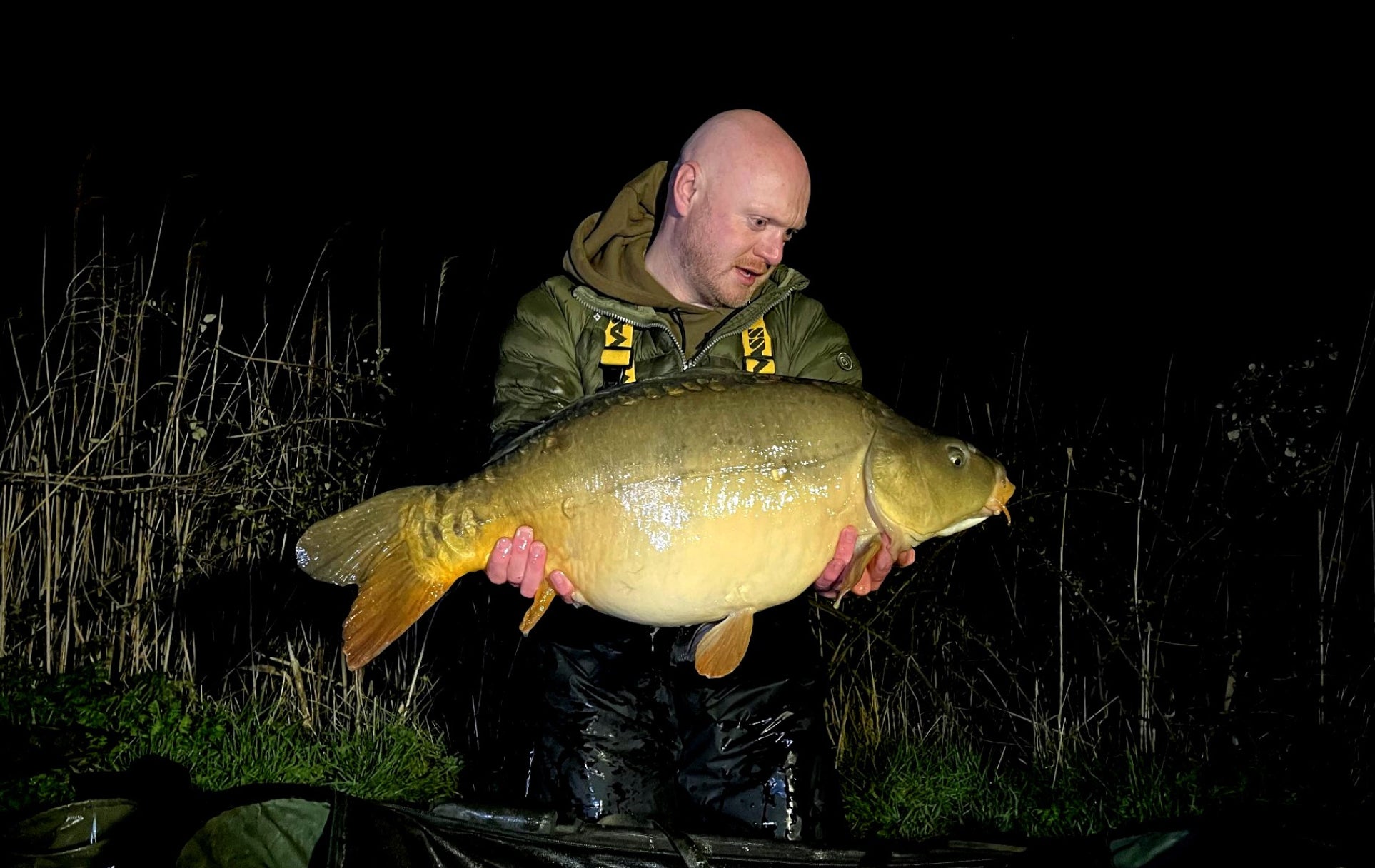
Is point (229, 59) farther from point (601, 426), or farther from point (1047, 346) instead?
point (601, 426)

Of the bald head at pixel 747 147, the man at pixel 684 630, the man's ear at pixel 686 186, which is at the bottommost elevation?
the man at pixel 684 630

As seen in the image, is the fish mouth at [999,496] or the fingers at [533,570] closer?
the fingers at [533,570]

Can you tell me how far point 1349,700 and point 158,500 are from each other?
3.35 m

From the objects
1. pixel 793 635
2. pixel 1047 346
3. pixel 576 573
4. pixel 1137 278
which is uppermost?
pixel 1137 278

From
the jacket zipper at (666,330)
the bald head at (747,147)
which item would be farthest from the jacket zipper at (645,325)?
the bald head at (747,147)

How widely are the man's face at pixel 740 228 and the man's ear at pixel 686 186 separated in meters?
0.02

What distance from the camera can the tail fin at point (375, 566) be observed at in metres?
1.75

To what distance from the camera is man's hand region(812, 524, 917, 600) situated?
1881 mm

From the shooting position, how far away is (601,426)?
5.96 ft

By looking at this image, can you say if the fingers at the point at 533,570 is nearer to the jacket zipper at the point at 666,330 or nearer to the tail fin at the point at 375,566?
the tail fin at the point at 375,566

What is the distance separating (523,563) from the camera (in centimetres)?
182

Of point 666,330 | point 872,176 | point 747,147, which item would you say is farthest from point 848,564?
point 872,176

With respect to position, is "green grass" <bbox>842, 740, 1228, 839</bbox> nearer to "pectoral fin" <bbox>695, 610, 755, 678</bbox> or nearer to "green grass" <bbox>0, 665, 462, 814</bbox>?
"pectoral fin" <bbox>695, 610, 755, 678</bbox>

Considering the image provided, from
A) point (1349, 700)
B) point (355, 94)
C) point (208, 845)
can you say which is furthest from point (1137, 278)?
point (355, 94)
